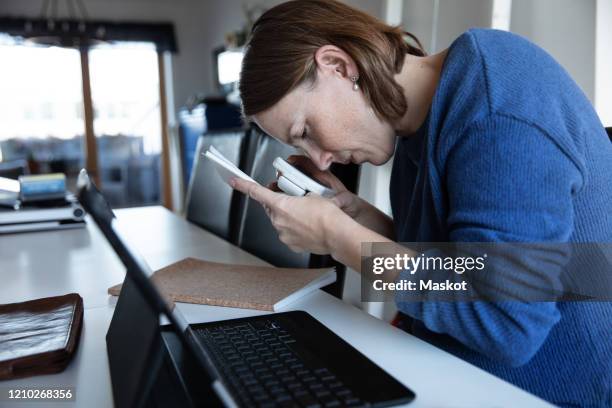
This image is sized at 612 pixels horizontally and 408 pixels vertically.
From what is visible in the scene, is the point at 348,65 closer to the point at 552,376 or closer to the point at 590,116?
the point at 590,116

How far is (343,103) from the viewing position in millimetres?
808

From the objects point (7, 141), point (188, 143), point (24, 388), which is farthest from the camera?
point (7, 141)

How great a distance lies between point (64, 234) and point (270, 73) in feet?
3.11

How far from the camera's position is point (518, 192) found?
1.92 ft

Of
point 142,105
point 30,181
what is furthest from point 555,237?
point 142,105

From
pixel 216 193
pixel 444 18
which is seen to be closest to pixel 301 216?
pixel 216 193

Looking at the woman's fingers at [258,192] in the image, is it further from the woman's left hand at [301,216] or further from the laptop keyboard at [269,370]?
the laptop keyboard at [269,370]

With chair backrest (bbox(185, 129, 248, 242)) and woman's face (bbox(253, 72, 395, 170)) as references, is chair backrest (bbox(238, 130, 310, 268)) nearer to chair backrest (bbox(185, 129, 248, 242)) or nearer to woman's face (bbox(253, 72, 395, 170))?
chair backrest (bbox(185, 129, 248, 242))

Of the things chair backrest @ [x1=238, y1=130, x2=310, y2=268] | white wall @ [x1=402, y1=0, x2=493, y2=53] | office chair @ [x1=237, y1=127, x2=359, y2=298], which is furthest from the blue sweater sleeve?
white wall @ [x1=402, y1=0, x2=493, y2=53]

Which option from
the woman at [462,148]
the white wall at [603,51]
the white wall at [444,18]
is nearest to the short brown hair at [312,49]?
the woman at [462,148]

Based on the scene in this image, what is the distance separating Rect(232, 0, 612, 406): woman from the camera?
59 centimetres

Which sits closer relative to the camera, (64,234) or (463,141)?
(463,141)

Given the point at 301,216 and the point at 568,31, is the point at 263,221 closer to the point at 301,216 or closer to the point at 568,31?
the point at 301,216

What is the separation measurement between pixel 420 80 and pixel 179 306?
1.68 ft
